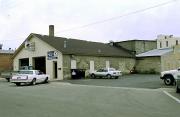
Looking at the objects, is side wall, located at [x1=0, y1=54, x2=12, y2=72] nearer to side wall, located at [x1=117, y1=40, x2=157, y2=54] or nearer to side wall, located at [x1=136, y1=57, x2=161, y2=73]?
side wall, located at [x1=117, y1=40, x2=157, y2=54]

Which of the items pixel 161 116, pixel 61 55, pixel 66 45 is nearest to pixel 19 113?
pixel 161 116

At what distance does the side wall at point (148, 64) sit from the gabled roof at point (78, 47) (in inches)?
85.0

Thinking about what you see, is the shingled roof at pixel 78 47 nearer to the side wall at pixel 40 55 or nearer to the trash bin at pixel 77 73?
the side wall at pixel 40 55

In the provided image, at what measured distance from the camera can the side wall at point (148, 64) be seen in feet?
175

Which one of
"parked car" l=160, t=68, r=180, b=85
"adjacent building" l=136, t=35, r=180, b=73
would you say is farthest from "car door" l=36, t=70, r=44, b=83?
"adjacent building" l=136, t=35, r=180, b=73

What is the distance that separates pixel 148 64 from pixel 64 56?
16864 millimetres

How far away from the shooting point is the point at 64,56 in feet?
144

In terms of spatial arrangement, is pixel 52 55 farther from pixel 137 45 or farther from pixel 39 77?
pixel 137 45

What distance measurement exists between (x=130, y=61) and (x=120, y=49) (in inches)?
173

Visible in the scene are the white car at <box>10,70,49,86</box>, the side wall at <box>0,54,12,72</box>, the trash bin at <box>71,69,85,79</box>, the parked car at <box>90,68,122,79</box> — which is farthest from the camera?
the side wall at <box>0,54,12,72</box>

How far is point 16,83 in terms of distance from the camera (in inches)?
1380

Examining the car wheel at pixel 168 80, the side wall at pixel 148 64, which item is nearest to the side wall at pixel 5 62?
the side wall at pixel 148 64

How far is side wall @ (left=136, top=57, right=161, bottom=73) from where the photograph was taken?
53491mm

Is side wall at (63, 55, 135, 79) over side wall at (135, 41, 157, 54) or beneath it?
beneath
